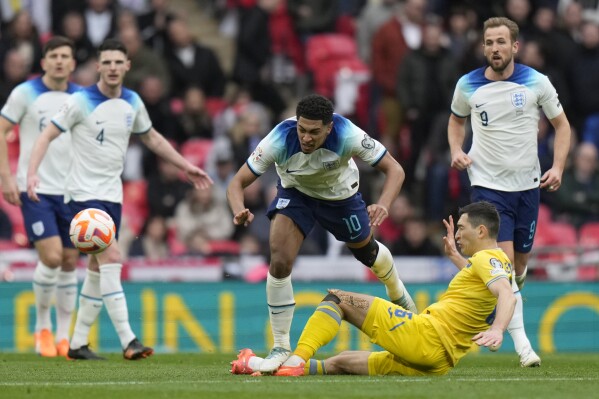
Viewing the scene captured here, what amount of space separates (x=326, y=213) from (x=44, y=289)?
3.98m

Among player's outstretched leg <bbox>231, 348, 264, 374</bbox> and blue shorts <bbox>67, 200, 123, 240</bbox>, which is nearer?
player's outstretched leg <bbox>231, 348, 264, 374</bbox>

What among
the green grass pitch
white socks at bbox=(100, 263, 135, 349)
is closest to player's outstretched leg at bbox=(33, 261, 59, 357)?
white socks at bbox=(100, 263, 135, 349)

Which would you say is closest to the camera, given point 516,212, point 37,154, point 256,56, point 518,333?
point 518,333

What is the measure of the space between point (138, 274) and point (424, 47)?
19.7 ft

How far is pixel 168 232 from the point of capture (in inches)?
725

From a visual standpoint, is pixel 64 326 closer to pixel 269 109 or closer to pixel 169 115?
pixel 169 115

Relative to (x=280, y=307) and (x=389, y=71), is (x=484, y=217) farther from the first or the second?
(x=389, y=71)

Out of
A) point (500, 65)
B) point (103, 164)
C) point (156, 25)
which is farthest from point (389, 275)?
point (156, 25)

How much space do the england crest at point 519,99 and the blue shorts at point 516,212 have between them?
809mm

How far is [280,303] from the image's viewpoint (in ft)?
35.1

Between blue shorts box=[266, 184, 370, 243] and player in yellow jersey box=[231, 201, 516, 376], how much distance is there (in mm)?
1058

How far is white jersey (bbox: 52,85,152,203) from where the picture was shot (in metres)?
12.6

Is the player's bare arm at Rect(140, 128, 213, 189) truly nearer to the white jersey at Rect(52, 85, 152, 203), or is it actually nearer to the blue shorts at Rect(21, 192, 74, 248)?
the white jersey at Rect(52, 85, 152, 203)

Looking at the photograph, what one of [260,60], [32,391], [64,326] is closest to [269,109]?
[260,60]
